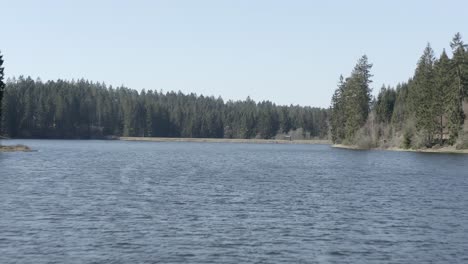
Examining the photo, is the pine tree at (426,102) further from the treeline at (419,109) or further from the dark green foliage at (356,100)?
the dark green foliage at (356,100)

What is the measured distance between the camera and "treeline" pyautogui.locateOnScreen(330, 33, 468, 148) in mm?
126062

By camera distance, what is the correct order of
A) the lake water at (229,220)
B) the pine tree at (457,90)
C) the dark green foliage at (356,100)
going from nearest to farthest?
the lake water at (229,220), the pine tree at (457,90), the dark green foliage at (356,100)

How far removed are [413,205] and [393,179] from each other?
2224 centimetres

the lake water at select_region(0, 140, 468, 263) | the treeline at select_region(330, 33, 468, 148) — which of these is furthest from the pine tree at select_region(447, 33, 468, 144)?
the lake water at select_region(0, 140, 468, 263)

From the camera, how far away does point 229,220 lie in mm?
36312

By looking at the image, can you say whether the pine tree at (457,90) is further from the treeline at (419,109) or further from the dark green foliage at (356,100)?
the dark green foliage at (356,100)

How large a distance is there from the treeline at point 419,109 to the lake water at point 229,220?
66.9m

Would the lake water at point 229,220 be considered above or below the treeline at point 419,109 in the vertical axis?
below

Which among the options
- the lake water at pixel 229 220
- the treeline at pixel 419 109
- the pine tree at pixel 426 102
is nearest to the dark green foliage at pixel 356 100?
the treeline at pixel 419 109

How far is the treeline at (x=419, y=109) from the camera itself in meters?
126

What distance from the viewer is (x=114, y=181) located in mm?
59594

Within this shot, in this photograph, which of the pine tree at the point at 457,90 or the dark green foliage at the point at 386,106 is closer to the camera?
the pine tree at the point at 457,90

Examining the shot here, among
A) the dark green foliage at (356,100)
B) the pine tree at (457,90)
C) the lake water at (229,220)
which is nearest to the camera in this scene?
the lake water at (229,220)

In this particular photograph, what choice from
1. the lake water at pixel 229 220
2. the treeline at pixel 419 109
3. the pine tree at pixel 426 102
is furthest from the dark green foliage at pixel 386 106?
the lake water at pixel 229 220
